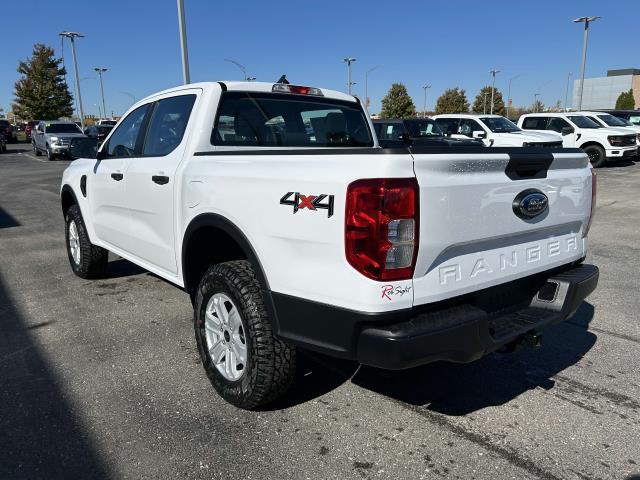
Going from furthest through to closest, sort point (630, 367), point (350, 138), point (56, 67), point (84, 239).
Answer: point (56, 67)
point (84, 239)
point (350, 138)
point (630, 367)

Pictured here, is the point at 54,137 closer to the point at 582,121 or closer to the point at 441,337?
the point at 582,121

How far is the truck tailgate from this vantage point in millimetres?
2283

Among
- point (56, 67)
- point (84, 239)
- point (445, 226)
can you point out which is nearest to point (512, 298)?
point (445, 226)

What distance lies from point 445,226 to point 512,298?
0.80 meters

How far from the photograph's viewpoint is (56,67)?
56219mm

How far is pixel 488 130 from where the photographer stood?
16.4 meters

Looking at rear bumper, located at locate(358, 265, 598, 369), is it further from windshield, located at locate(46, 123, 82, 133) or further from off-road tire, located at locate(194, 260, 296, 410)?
windshield, located at locate(46, 123, 82, 133)

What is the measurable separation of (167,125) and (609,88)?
4485 inches

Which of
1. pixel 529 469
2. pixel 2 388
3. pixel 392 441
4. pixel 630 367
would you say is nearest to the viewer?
pixel 529 469

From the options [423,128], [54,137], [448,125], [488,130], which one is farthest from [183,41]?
[54,137]

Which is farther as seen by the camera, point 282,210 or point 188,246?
point 188,246

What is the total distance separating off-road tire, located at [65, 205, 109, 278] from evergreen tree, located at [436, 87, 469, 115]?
82.8m

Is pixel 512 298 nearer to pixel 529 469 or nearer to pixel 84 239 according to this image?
pixel 529 469

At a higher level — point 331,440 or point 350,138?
point 350,138
